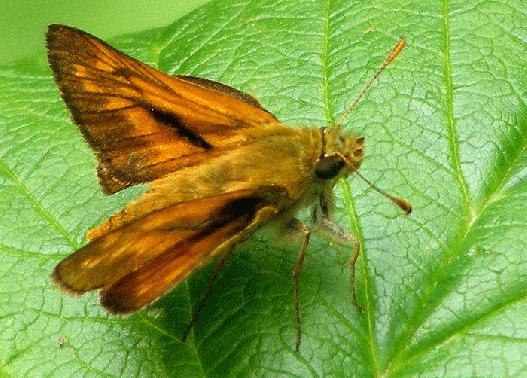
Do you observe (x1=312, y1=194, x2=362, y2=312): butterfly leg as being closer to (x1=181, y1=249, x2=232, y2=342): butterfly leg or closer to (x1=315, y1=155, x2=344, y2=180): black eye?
(x1=315, y1=155, x2=344, y2=180): black eye

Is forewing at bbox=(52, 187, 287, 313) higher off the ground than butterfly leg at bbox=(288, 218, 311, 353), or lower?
lower

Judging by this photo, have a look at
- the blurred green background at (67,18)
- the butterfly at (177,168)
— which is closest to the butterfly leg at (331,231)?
the butterfly at (177,168)

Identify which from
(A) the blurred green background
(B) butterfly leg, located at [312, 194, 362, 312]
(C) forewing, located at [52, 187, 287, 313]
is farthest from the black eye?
(A) the blurred green background

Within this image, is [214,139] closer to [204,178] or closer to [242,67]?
[204,178]

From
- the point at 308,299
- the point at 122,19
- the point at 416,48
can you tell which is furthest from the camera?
the point at 122,19

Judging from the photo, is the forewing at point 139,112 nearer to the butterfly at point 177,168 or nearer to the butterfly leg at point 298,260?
the butterfly at point 177,168

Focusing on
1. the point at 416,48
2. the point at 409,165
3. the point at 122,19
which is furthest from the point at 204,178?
the point at 122,19
